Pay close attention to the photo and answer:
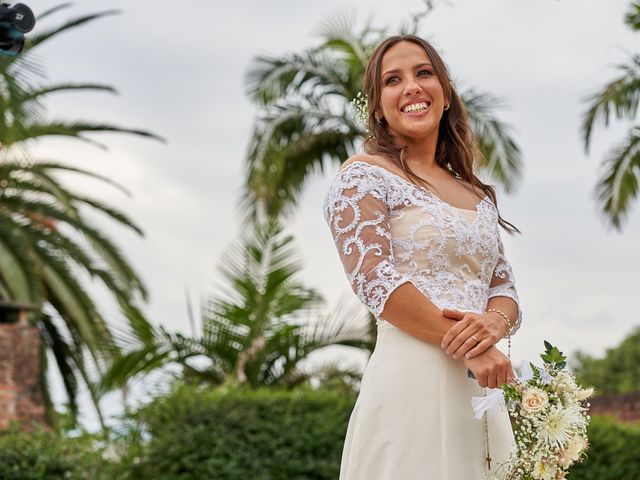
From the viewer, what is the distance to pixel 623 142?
1628cm

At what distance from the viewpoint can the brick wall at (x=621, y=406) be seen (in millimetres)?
15477

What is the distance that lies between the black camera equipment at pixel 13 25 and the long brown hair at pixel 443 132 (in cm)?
264

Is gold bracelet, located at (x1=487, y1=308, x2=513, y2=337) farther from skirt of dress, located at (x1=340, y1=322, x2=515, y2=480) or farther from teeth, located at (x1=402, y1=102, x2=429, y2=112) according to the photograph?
teeth, located at (x1=402, y1=102, x2=429, y2=112)

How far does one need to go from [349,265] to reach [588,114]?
43.3 feet

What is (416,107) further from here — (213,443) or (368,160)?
(213,443)

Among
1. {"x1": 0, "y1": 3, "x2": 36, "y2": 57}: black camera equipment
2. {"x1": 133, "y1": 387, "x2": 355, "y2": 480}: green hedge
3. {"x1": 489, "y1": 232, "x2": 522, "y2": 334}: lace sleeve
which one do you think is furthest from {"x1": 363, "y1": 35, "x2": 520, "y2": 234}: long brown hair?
{"x1": 133, "y1": 387, "x2": 355, "y2": 480}: green hedge

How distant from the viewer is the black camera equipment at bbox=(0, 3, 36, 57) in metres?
5.76

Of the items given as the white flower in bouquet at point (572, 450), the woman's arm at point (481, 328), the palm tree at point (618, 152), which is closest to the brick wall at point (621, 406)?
the palm tree at point (618, 152)

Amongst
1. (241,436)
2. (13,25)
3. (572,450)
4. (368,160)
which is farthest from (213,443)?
(572,450)

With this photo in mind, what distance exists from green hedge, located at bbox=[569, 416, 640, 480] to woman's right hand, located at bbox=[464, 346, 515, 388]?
891 centimetres

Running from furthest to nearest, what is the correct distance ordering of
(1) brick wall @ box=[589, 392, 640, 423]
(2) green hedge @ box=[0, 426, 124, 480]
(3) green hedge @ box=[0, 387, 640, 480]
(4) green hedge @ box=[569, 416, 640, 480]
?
(1) brick wall @ box=[589, 392, 640, 423] → (4) green hedge @ box=[569, 416, 640, 480] → (3) green hedge @ box=[0, 387, 640, 480] → (2) green hedge @ box=[0, 426, 124, 480]

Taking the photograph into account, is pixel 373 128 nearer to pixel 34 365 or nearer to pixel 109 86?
pixel 34 365

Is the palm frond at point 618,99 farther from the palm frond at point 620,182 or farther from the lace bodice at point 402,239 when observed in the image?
the lace bodice at point 402,239

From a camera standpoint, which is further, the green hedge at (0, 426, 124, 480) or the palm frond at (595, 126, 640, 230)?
the palm frond at (595, 126, 640, 230)
